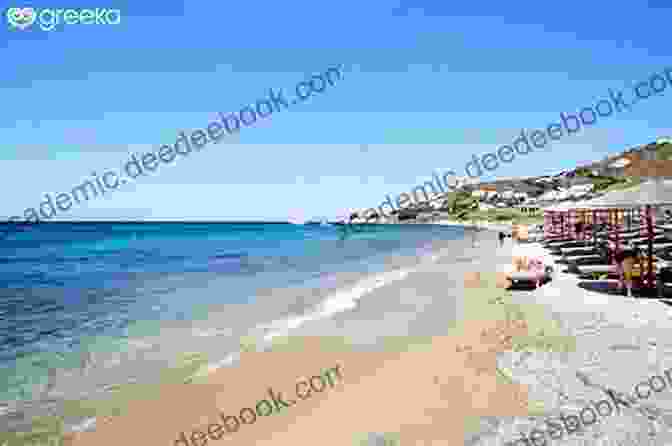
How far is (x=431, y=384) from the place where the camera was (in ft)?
20.4

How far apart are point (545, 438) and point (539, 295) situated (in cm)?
801

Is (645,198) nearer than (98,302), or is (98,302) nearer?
(645,198)

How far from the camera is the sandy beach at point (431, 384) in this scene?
193 inches

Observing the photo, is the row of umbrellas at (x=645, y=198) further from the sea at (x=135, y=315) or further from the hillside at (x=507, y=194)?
the hillside at (x=507, y=194)

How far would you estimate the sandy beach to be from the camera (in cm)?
491

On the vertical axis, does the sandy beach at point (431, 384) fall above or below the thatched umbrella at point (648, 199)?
below

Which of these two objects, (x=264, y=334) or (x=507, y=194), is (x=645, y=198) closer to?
(x=264, y=334)

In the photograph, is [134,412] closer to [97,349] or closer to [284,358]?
[284,358]

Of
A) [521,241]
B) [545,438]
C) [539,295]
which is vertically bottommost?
[521,241]

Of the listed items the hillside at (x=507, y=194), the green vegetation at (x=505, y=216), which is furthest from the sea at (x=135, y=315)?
the hillside at (x=507, y=194)

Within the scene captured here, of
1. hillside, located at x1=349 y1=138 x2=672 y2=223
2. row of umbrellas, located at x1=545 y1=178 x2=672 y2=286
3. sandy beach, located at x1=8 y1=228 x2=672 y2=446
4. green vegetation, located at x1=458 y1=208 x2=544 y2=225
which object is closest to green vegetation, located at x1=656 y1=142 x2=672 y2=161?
hillside, located at x1=349 y1=138 x2=672 y2=223

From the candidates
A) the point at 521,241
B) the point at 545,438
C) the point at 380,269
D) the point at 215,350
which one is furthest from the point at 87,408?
the point at 521,241

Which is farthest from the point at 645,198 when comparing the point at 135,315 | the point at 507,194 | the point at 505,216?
the point at 507,194

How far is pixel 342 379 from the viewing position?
269 inches
